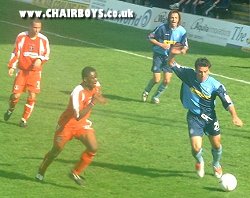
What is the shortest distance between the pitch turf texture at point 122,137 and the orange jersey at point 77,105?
1236 millimetres

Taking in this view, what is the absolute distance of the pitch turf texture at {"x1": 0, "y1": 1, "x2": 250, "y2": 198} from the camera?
13672 millimetres

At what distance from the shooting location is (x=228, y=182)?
13562 mm

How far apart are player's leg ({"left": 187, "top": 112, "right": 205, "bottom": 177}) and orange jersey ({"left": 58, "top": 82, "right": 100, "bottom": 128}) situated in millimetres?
2113

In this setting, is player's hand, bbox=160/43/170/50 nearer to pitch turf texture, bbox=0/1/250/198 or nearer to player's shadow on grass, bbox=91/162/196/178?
pitch turf texture, bbox=0/1/250/198

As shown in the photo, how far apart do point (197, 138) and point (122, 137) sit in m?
3.76

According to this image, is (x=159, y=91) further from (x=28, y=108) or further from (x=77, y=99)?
(x=77, y=99)

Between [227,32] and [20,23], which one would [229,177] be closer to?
[227,32]

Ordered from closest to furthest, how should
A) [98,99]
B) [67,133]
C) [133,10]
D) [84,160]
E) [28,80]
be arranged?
1. [98,99]
2. [67,133]
3. [84,160]
4. [28,80]
5. [133,10]

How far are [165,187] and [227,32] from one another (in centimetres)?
2047

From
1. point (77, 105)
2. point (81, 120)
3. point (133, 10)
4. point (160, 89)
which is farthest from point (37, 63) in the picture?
point (133, 10)

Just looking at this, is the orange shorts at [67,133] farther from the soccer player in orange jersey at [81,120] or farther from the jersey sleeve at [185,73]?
the jersey sleeve at [185,73]

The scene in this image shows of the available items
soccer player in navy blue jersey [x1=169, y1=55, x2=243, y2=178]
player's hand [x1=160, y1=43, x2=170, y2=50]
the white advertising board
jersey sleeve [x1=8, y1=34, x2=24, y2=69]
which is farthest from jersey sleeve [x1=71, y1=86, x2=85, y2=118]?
the white advertising board

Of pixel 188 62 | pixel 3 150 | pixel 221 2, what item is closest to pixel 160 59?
pixel 3 150

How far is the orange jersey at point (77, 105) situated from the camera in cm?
1280
